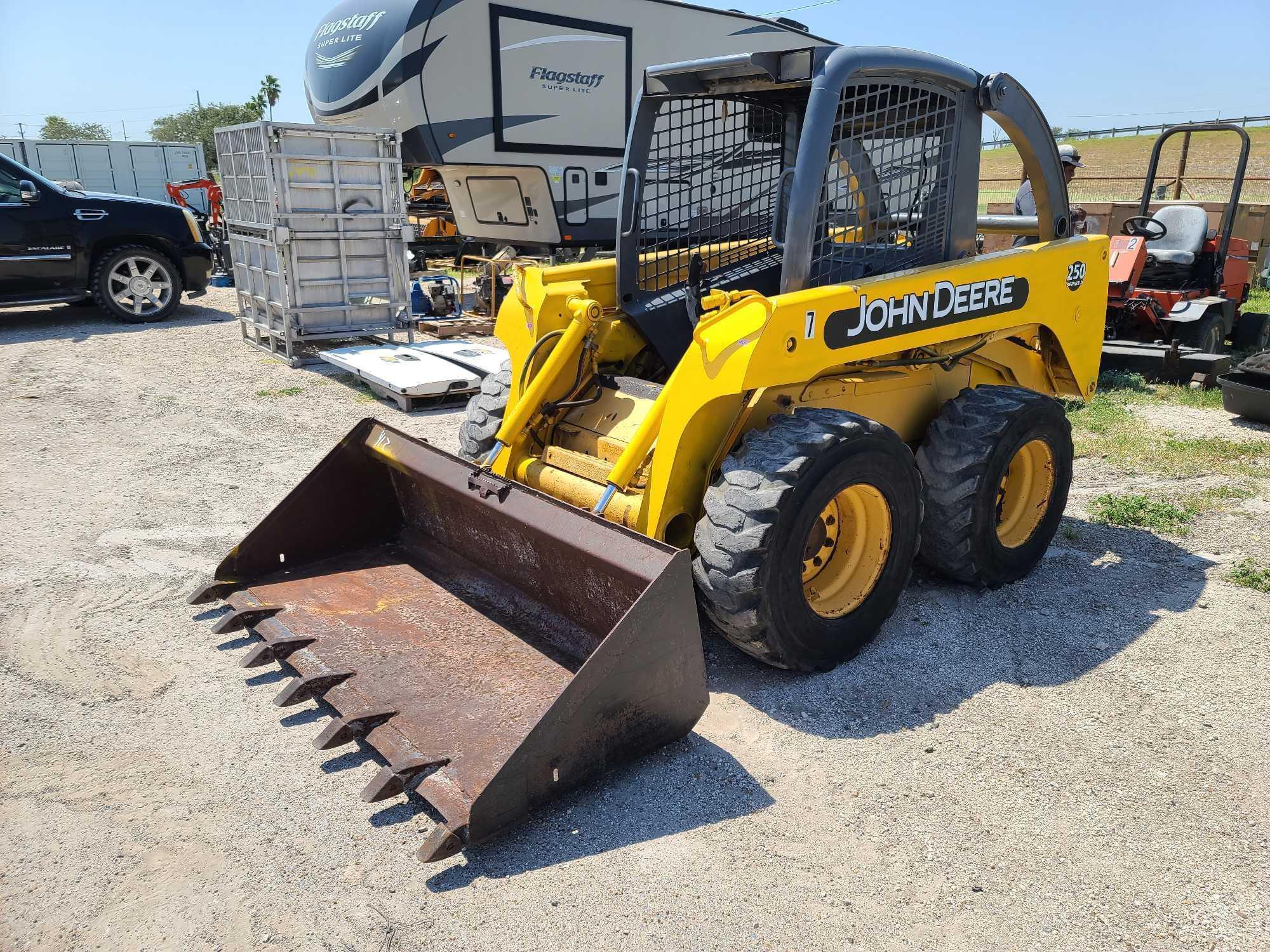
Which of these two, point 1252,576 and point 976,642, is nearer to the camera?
point 976,642

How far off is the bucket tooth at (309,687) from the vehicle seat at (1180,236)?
30.9 feet

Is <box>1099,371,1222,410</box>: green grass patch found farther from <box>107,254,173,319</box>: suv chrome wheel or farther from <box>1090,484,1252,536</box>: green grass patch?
<box>107,254,173,319</box>: suv chrome wheel

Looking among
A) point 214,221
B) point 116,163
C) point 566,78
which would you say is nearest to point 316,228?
point 566,78

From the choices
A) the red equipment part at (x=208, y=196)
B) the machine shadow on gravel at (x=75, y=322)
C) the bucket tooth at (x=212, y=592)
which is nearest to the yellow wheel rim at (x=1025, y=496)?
the bucket tooth at (x=212, y=592)

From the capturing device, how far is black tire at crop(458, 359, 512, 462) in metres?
4.53

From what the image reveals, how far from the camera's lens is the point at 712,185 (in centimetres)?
449

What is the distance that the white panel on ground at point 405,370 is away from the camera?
26.4ft

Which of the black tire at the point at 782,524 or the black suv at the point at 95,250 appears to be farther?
the black suv at the point at 95,250

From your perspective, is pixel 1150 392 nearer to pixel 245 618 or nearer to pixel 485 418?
pixel 485 418

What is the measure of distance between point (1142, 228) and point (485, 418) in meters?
7.08

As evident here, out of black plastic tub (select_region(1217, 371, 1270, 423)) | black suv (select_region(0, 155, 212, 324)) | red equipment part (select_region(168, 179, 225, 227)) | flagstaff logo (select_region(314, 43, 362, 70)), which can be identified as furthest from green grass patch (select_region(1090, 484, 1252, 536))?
red equipment part (select_region(168, 179, 225, 227))

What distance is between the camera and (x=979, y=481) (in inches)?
163

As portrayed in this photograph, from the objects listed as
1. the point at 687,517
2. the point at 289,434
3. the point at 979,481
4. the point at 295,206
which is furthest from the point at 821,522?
the point at 295,206

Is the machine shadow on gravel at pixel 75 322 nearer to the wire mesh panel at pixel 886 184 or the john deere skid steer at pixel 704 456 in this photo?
the john deere skid steer at pixel 704 456
